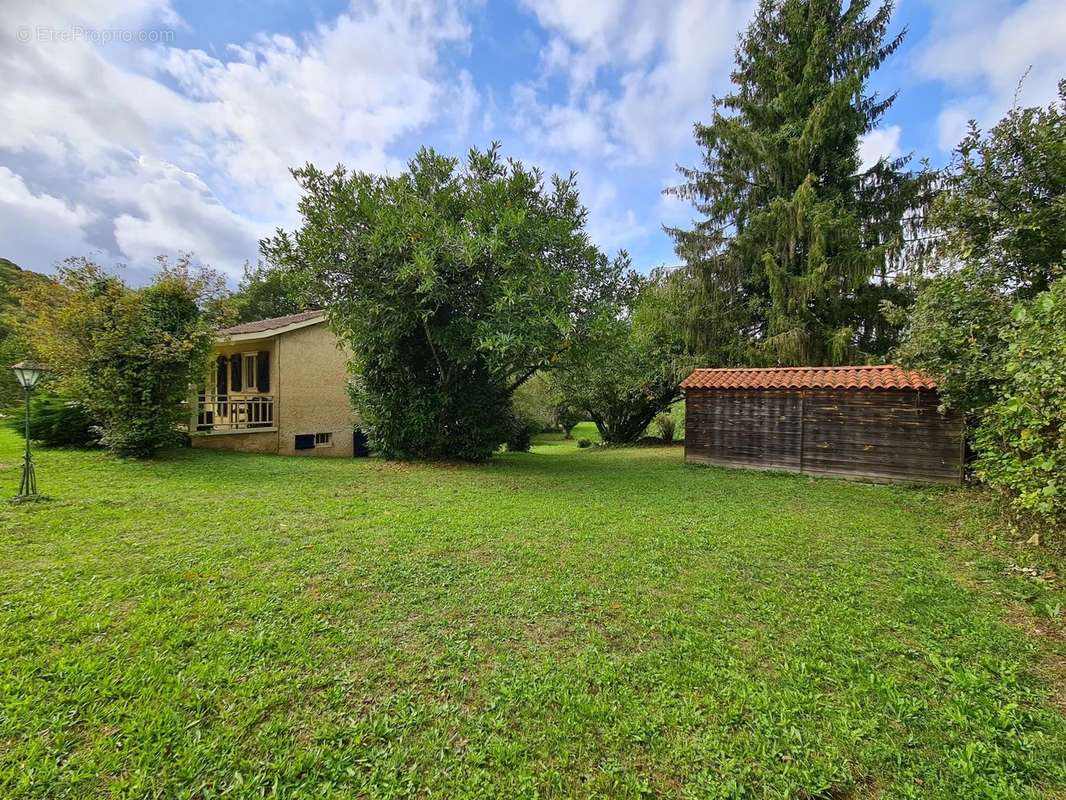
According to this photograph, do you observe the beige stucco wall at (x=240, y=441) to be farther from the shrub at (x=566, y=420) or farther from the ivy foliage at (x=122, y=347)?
the shrub at (x=566, y=420)

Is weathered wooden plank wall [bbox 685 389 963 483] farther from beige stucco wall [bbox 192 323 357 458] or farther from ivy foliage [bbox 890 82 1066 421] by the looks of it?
beige stucco wall [bbox 192 323 357 458]

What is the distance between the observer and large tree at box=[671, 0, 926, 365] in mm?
12992

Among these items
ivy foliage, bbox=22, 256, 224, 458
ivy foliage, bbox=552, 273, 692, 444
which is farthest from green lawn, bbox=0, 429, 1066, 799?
ivy foliage, bbox=552, 273, 692, 444

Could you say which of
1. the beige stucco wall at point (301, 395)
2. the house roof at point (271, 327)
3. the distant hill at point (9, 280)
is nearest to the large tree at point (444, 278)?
the beige stucco wall at point (301, 395)

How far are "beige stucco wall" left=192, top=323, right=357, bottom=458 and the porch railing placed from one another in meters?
0.29

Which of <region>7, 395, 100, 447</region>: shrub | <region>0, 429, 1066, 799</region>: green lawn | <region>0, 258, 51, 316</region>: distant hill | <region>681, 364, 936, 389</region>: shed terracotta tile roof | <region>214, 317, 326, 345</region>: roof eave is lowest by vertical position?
<region>0, 429, 1066, 799</region>: green lawn

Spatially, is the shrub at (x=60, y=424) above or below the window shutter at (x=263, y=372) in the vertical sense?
below

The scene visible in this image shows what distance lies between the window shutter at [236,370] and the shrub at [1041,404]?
17.0 m

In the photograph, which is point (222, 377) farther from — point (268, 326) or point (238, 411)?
point (268, 326)

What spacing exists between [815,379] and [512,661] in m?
9.72

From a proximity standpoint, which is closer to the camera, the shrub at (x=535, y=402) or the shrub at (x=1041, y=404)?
the shrub at (x=1041, y=404)

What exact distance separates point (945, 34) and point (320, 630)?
49.6ft

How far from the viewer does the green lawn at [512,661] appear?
1851 mm

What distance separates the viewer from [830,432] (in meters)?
9.29
